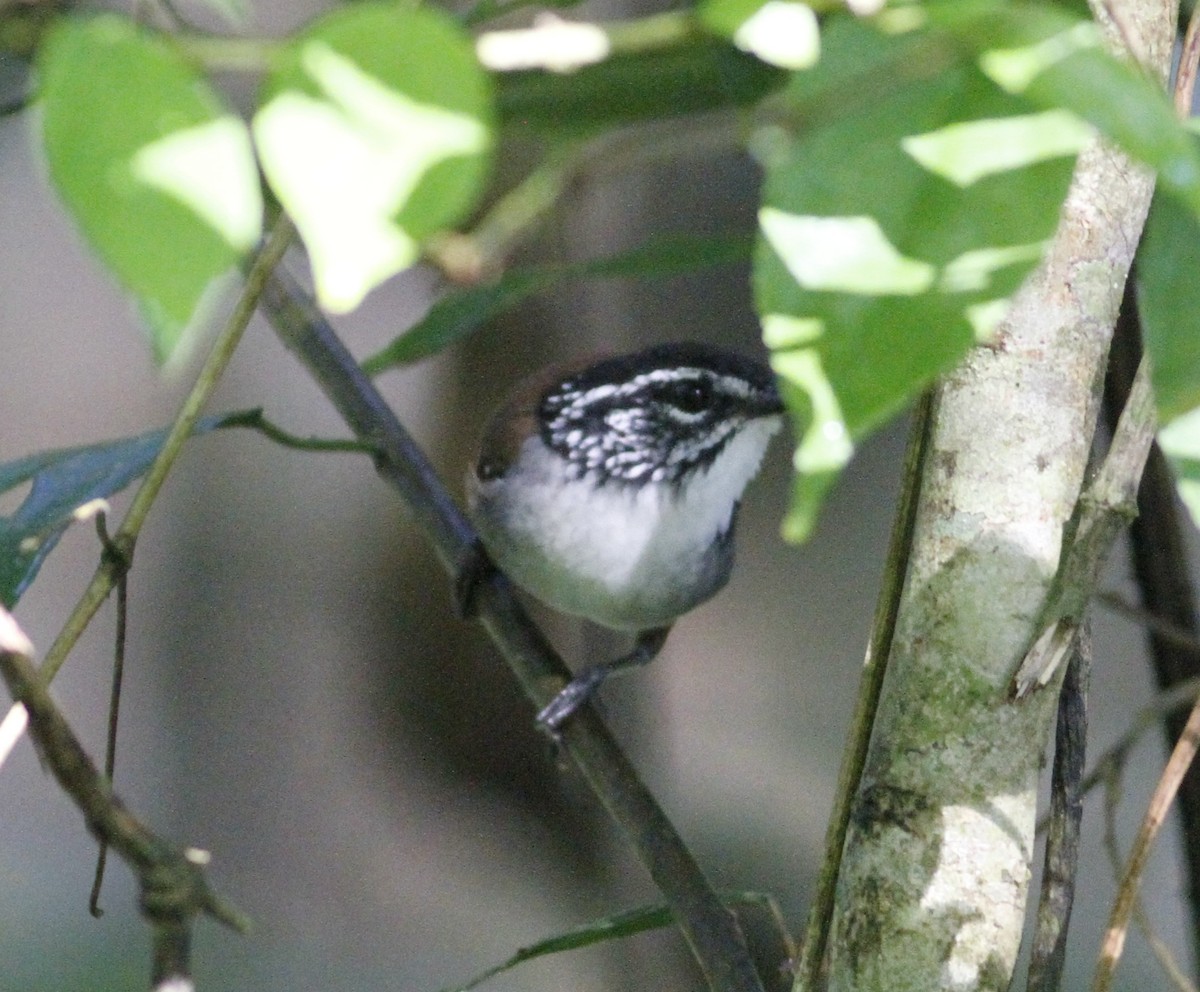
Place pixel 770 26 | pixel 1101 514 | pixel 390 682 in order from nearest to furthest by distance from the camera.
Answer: pixel 770 26 < pixel 1101 514 < pixel 390 682

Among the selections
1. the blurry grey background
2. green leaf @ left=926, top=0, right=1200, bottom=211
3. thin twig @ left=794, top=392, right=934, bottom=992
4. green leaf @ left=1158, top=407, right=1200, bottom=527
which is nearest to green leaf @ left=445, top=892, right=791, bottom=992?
thin twig @ left=794, top=392, right=934, bottom=992

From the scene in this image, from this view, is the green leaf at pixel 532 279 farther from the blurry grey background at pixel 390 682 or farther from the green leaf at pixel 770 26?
the blurry grey background at pixel 390 682

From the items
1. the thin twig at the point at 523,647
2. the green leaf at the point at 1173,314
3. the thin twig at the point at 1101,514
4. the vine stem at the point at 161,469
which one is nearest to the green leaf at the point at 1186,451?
the green leaf at the point at 1173,314

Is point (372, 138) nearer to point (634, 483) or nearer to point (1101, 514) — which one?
point (1101, 514)

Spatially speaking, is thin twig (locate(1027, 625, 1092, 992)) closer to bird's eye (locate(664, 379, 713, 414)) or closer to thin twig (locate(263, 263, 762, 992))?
thin twig (locate(263, 263, 762, 992))

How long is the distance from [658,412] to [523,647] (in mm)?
505

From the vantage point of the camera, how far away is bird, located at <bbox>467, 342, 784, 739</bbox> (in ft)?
5.72

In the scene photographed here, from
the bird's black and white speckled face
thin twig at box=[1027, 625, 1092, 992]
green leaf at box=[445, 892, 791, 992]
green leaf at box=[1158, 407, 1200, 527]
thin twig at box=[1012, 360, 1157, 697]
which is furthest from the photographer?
the bird's black and white speckled face

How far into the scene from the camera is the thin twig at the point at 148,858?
0.50 metres

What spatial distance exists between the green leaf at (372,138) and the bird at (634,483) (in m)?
1.39

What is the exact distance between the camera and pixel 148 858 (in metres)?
0.51

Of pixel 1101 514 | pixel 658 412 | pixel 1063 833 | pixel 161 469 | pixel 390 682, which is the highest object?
pixel 161 469

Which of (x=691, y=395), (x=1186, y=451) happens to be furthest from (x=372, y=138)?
(x=691, y=395)

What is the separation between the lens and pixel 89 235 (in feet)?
1.09
